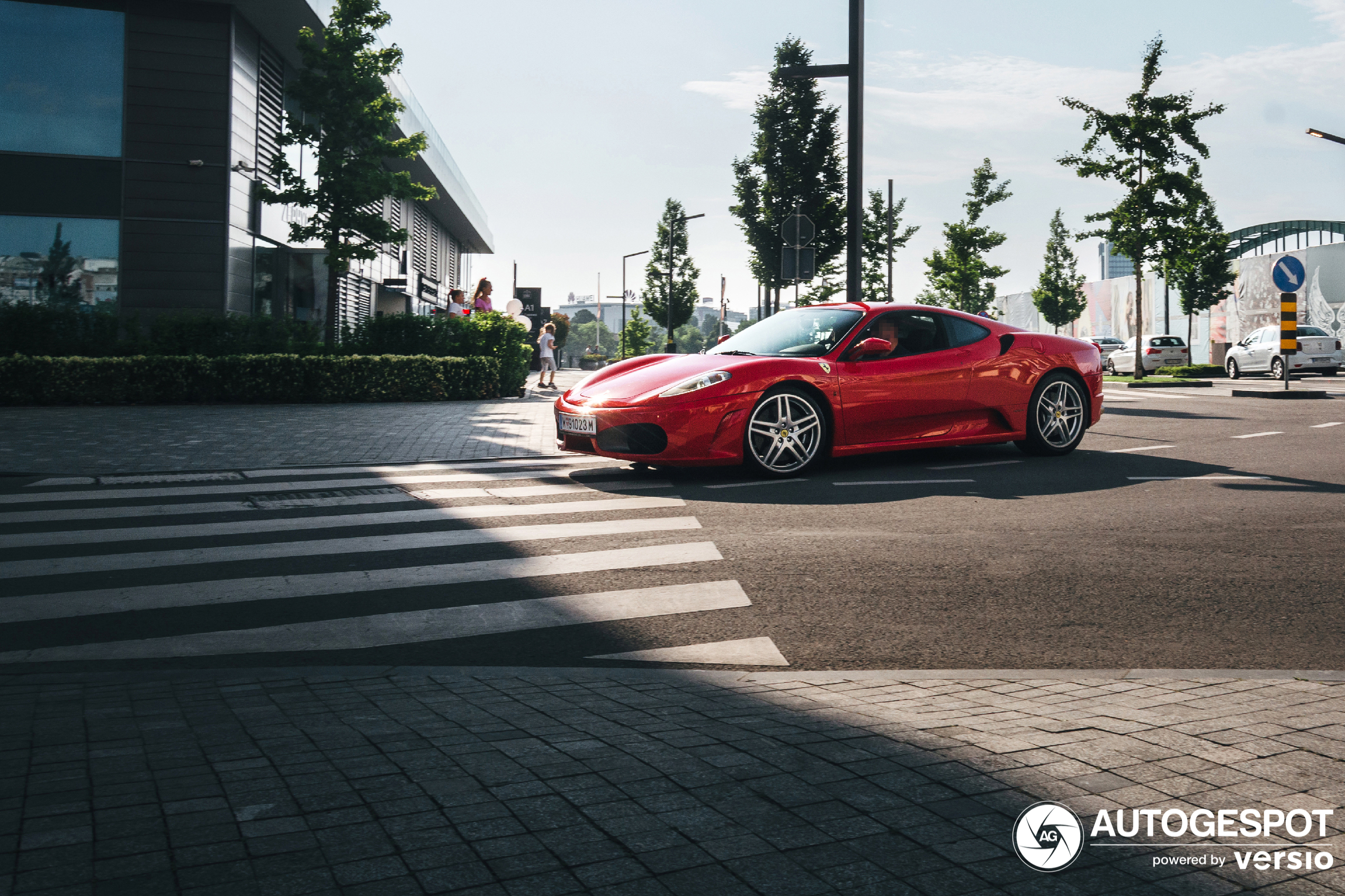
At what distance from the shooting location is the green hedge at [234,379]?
15.9m

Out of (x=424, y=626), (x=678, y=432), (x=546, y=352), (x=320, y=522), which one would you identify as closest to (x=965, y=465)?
(x=678, y=432)

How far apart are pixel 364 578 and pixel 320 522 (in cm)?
159

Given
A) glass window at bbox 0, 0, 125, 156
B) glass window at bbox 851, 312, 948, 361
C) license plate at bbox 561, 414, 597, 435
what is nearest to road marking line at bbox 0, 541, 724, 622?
license plate at bbox 561, 414, 597, 435

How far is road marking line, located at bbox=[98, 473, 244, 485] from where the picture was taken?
28.9 ft

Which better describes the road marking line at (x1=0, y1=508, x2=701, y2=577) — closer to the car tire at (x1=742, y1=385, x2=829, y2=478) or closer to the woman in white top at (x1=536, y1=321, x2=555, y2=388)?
the car tire at (x1=742, y1=385, x2=829, y2=478)

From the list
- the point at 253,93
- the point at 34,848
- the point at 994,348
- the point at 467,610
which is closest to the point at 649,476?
Result: the point at 994,348

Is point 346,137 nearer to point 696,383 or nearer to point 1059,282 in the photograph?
point 696,383

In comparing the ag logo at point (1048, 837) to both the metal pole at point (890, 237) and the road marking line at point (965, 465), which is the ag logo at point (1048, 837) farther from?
the metal pole at point (890, 237)

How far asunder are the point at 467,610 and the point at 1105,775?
9.80 ft

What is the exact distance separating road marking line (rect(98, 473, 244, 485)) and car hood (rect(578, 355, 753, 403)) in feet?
9.80

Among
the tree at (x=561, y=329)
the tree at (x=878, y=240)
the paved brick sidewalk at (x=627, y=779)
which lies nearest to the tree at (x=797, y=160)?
the tree at (x=878, y=240)

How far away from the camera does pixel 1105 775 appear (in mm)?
2676

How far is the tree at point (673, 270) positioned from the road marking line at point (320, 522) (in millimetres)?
58323

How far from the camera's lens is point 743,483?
8672 millimetres
